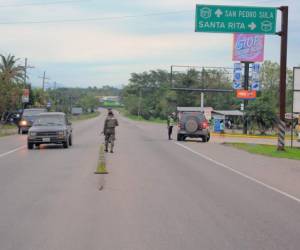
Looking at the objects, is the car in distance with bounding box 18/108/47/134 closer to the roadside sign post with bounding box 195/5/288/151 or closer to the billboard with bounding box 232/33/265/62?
the roadside sign post with bounding box 195/5/288/151

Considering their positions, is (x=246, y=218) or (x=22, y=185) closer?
(x=246, y=218)

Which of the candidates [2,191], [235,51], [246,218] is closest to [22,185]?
[2,191]

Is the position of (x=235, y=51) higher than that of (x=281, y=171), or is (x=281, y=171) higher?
(x=235, y=51)

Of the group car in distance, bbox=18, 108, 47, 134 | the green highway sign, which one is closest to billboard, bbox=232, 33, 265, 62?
car in distance, bbox=18, 108, 47, 134

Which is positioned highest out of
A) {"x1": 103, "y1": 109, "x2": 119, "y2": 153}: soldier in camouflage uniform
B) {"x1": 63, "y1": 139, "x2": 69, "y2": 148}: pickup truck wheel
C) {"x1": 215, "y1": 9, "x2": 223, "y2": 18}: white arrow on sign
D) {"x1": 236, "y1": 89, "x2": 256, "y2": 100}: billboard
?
{"x1": 215, "y1": 9, "x2": 223, "y2": 18}: white arrow on sign

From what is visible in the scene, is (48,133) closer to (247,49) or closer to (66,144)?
(66,144)

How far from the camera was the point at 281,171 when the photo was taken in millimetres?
20328

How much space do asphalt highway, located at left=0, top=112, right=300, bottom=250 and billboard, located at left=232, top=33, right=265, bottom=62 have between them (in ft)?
121

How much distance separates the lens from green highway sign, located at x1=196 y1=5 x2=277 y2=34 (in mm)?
31016

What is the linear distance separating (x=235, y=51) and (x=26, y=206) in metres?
46.8

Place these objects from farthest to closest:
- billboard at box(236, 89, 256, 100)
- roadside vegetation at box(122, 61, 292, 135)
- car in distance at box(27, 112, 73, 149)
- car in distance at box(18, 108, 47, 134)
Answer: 1. roadside vegetation at box(122, 61, 292, 135)
2. billboard at box(236, 89, 256, 100)
3. car in distance at box(18, 108, 47, 134)
4. car in distance at box(27, 112, 73, 149)

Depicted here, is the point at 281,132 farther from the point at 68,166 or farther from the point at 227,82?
the point at 227,82

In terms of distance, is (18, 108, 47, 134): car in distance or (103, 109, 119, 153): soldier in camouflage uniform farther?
(18, 108, 47, 134): car in distance

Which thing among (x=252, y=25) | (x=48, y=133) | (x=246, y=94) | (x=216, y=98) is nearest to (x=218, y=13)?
(x=252, y=25)
